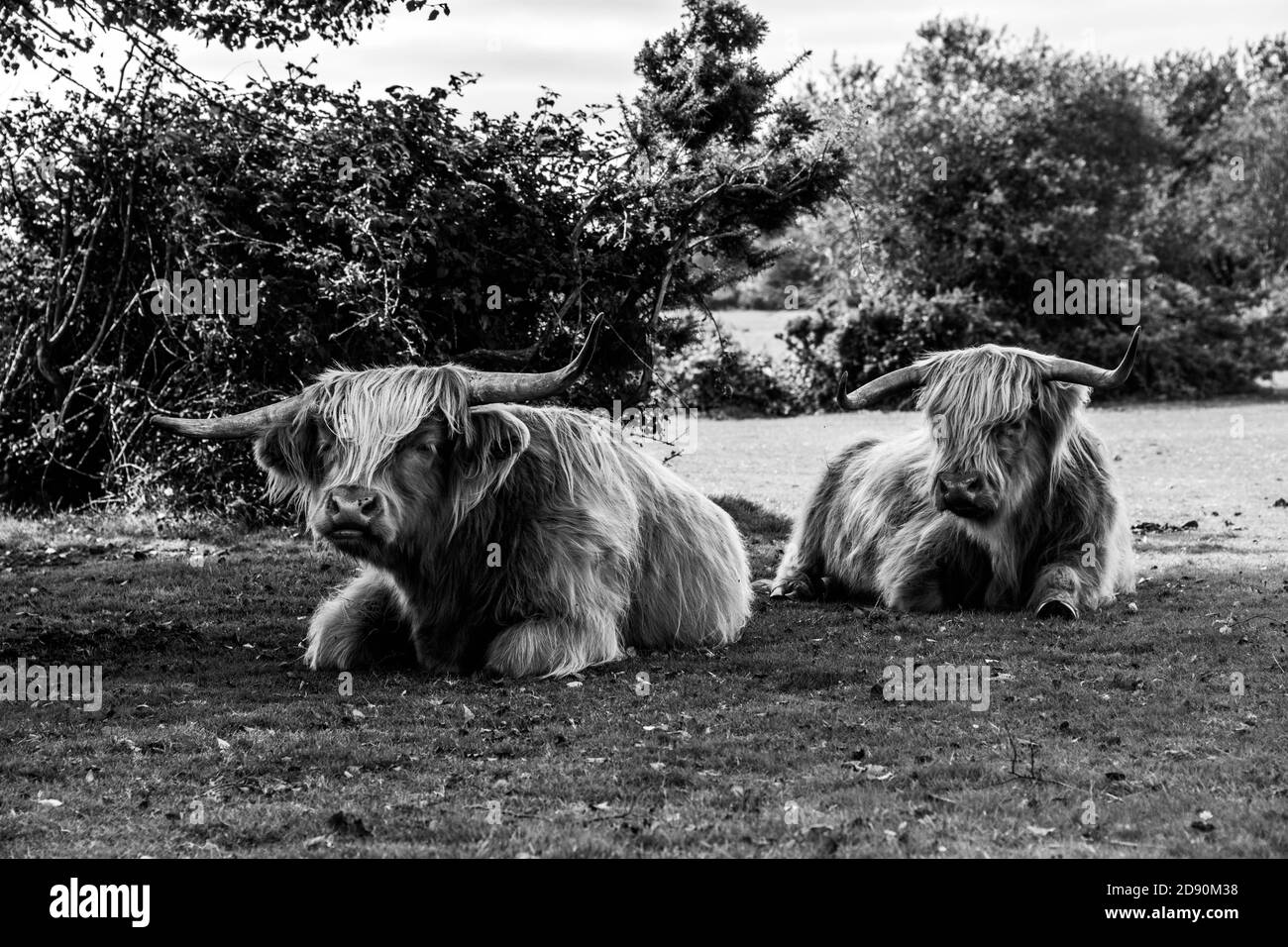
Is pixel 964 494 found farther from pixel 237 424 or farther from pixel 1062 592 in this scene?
pixel 237 424

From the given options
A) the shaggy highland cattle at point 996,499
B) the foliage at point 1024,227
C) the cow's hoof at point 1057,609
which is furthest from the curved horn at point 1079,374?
the foliage at point 1024,227

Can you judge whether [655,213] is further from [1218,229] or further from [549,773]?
[1218,229]

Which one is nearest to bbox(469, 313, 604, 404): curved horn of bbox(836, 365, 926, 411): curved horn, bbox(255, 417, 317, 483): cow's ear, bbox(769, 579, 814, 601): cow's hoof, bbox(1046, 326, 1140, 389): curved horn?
bbox(255, 417, 317, 483): cow's ear

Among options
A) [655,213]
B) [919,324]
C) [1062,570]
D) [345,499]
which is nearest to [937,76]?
[919,324]

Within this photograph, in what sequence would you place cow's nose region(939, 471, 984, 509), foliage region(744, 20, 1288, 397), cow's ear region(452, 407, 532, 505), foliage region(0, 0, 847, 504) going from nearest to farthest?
cow's ear region(452, 407, 532, 505) → cow's nose region(939, 471, 984, 509) → foliage region(0, 0, 847, 504) → foliage region(744, 20, 1288, 397)

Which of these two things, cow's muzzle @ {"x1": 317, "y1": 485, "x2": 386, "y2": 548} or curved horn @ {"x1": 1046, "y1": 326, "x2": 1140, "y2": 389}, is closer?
cow's muzzle @ {"x1": 317, "y1": 485, "x2": 386, "y2": 548}

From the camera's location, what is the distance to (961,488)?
25.5 feet

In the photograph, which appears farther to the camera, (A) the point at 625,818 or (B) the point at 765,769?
(B) the point at 765,769

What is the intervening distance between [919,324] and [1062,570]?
77.0 ft

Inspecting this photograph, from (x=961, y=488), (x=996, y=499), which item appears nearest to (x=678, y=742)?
(x=961, y=488)

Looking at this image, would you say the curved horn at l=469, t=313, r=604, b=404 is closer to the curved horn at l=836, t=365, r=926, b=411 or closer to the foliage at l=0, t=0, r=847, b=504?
the curved horn at l=836, t=365, r=926, b=411

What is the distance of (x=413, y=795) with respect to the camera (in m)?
4.73

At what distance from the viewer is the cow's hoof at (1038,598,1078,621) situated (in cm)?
802

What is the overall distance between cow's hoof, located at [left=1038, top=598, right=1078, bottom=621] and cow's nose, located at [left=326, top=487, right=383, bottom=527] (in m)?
3.98
